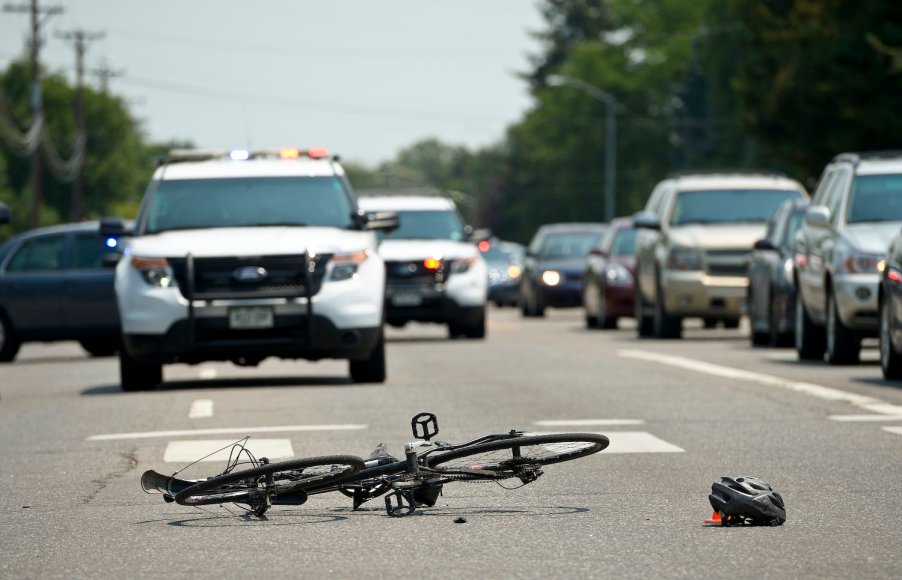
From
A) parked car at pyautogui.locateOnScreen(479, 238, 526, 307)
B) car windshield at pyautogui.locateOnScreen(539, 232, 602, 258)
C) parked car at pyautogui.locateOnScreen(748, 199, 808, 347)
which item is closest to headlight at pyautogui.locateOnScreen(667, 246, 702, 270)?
parked car at pyautogui.locateOnScreen(748, 199, 808, 347)

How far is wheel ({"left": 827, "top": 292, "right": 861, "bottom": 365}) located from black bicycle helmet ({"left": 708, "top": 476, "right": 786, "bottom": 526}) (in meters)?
11.0

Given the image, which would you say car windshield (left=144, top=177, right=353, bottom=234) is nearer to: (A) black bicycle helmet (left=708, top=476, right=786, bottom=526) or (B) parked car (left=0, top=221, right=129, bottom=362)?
(B) parked car (left=0, top=221, right=129, bottom=362)

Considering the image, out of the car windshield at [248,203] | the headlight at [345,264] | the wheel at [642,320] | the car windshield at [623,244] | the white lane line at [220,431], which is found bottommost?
the wheel at [642,320]

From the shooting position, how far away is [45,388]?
19250 millimetres

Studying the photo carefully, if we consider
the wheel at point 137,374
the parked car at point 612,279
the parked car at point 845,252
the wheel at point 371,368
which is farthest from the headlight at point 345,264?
the parked car at point 612,279

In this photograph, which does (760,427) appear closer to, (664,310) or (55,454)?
(55,454)

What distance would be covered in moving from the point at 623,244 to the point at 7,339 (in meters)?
10.3

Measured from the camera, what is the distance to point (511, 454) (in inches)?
342

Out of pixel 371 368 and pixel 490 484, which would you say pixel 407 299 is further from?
pixel 490 484

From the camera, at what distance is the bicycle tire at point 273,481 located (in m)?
8.41

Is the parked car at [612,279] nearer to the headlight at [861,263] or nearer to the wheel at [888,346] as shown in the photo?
the headlight at [861,263]

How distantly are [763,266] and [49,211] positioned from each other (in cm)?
11607

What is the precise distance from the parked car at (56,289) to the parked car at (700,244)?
261 inches

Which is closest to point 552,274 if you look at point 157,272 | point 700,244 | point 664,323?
point 664,323
